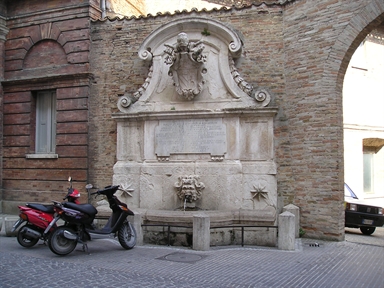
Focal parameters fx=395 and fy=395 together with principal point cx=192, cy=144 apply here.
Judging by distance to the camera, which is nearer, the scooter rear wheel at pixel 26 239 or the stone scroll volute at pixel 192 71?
the scooter rear wheel at pixel 26 239

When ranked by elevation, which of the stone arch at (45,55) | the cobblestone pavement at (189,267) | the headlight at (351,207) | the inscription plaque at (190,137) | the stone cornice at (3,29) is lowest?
the cobblestone pavement at (189,267)

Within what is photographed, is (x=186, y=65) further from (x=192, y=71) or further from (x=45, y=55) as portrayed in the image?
(x=45, y=55)

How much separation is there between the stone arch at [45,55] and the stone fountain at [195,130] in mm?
2908

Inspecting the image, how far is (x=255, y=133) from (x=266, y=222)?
7.46 ft

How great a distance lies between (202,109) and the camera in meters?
9.67

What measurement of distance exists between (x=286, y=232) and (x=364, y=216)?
148 inches

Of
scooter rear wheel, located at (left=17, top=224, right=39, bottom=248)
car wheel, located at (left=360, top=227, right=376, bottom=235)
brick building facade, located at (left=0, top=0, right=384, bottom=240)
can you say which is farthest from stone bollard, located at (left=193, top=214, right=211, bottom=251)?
car wheel, located at (left=360, top=227, right=376, bottom=235)

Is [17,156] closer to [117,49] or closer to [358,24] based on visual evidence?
[117,49]

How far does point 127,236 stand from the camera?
24.6 feet

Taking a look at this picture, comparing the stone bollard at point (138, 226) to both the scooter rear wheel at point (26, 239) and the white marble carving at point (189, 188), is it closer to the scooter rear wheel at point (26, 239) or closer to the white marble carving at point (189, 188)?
the white marble carving at point (189, 188)

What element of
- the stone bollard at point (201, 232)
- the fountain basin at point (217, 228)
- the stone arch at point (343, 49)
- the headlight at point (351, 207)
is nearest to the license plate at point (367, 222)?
the headlight at point (351, 207)

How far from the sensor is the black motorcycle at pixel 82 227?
6797 millimetres

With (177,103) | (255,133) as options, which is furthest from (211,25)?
(255,133)

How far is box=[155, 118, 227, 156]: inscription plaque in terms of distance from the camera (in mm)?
9570
